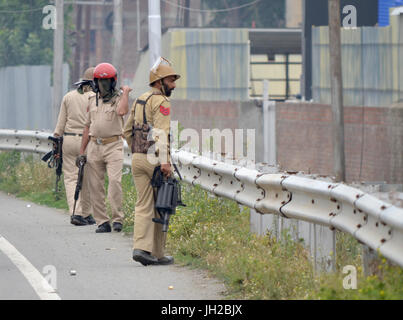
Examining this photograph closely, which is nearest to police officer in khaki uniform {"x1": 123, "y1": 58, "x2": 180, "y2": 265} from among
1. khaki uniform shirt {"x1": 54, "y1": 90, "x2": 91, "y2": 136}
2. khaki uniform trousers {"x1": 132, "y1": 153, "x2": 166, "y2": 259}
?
khaki uniform trousers {"x1": 132, "y1": 153, "x2": 166, "y2": 259}

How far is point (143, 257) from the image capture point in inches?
383

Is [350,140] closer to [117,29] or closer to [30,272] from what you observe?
[117,29]

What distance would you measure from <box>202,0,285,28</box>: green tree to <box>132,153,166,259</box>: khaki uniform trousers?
52.4m

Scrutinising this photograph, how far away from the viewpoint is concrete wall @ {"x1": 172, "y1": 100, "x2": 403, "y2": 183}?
2061 cm

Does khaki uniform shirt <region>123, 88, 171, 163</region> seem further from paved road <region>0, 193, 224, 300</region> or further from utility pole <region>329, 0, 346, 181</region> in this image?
utility pole <region>329, 0, 346, 181</region>

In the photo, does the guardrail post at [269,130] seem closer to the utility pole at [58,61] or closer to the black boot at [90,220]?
the utility pole at [58,61]

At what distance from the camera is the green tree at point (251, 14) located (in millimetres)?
62000

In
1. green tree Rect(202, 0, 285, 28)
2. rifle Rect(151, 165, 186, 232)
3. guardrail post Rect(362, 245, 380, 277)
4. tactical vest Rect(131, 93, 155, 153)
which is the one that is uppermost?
green tree Rect(202, 0, 285, 28)

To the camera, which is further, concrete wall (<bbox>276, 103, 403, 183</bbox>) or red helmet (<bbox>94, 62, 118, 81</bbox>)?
concrete wall (<bbox>276, 103, 403, 183</bbox>)

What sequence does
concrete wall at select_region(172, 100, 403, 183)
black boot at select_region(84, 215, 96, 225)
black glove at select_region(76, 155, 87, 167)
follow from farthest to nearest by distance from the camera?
concrete wall at select_region(172, 100, 403, 183) → black boot at select_region(84, 215, 96, 225) → black glove at select_region(76, 155, 87, 167)

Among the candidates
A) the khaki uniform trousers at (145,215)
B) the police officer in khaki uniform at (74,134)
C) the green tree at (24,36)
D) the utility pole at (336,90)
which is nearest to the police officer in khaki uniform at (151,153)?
the khaki uniform trousers at (145,215)

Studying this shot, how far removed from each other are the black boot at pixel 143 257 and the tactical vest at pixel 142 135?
0.93m

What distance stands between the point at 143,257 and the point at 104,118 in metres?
2.91
